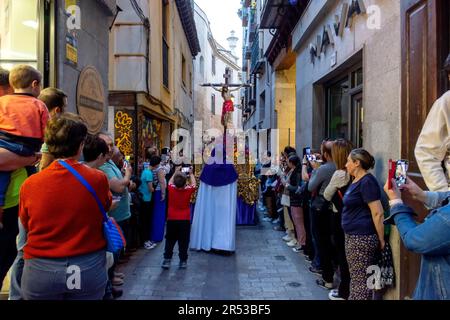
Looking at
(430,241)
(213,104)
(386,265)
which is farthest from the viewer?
(213,104)

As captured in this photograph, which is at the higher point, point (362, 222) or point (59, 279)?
point (362, 222)

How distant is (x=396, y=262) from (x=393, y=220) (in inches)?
88.0

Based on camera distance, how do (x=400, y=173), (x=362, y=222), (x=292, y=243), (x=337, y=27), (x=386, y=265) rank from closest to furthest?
(x=400, y=173) < (x=362, y=222) < (x=386, y=265) < (x=337, y=27) < (x=292, y=243)

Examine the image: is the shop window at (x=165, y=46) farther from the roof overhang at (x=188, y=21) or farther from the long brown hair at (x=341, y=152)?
the long brown hair at (x=341, y=152)

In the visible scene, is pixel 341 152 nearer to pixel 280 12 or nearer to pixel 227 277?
pixel 227 277

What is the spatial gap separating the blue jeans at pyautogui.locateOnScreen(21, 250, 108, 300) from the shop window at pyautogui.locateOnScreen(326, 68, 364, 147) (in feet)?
14.5

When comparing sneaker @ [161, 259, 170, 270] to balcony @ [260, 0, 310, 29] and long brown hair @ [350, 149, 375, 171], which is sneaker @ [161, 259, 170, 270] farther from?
balcony @ [260, 0, 310, 29]

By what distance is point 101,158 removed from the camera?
Result: 3635 millimetres

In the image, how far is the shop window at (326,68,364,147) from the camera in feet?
21.4

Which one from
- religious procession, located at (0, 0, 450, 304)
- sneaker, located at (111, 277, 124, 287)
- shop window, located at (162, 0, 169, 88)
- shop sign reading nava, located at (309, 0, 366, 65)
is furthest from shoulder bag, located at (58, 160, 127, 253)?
shop window, located at (162, 0, 169, 88)

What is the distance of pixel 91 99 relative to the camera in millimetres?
5867

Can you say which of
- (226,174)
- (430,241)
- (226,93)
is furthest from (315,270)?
(226,93)

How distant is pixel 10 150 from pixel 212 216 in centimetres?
466
